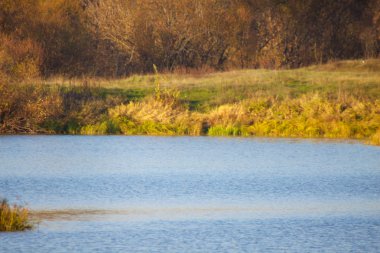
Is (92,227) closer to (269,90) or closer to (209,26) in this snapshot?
(269,90)

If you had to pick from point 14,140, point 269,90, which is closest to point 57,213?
point 14,140

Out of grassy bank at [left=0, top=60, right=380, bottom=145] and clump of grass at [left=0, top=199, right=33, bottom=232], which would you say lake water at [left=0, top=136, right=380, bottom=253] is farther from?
grassy bank at [left=0, top=60, right=380, bottom=145]

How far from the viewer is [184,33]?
58156 mm

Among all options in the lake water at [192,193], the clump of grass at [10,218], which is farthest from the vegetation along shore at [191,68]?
the clump of grass at [10,218]

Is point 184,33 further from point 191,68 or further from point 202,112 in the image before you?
point 202,112

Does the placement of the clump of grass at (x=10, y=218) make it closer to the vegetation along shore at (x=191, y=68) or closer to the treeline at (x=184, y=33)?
the vegetation along shore at (x=191, y=68)

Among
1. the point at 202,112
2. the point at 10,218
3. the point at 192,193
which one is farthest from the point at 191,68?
the point at 10,218

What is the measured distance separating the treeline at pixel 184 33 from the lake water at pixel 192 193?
62.5 feet

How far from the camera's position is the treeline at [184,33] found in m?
51.9

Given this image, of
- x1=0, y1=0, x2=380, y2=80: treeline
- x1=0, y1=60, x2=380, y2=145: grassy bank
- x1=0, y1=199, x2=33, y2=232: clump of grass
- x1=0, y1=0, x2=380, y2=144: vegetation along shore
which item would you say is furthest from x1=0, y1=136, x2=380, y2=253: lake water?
x1=0, y1=0, x2=380, y2=80: treeline

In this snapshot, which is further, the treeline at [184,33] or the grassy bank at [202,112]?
the treeline at [184,33]

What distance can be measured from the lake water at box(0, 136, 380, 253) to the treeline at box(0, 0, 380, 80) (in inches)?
750

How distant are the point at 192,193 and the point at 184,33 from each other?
3722 centimetres

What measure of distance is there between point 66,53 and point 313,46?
1878 centimetres
